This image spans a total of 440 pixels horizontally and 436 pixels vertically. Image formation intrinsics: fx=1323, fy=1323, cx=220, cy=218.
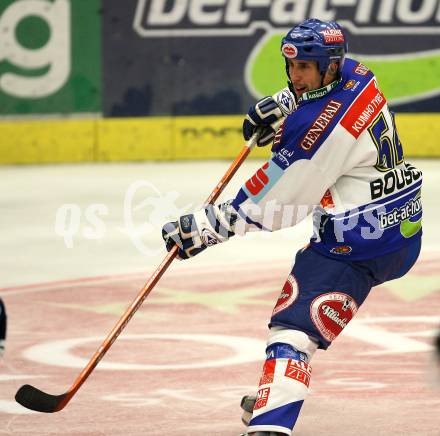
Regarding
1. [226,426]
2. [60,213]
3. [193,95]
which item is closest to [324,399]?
[226,426]

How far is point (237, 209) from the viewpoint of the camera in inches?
199

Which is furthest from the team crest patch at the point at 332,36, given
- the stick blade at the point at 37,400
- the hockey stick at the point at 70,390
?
the stick blade at the point at 37,400

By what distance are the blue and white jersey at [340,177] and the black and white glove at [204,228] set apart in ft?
0.15

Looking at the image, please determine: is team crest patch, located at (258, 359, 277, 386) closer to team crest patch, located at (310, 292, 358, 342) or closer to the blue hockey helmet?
team crest patch, located at (310, 292, 358, 342)

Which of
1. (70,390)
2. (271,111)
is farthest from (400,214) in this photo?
(70,390)

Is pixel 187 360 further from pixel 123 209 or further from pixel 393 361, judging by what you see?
pixel 123 209

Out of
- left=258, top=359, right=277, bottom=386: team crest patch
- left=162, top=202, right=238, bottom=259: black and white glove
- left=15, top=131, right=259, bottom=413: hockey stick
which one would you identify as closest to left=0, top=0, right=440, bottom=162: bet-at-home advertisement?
left=15, top=131, right=259, bottom=413: hockey stick

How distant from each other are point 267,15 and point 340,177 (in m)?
8.89

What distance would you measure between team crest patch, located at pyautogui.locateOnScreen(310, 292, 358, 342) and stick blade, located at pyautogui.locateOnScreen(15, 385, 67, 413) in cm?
116

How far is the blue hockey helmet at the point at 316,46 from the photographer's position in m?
5.05

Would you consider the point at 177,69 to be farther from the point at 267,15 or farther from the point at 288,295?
the point at 288,295

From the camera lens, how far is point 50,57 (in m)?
13.4

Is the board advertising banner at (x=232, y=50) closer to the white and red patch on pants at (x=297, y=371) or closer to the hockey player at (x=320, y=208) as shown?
the hockey player at (x=320, y=208)

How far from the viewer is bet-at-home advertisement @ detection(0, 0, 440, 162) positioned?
44.0ft
